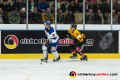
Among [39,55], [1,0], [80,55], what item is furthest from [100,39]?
[1,0]

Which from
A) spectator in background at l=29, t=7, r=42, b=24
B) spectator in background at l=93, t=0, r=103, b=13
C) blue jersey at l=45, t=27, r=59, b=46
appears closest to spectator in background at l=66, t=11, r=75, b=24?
spectator in background at l=93, t=0, r=103, b=13

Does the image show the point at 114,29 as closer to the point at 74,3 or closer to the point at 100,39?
the point at 100,39

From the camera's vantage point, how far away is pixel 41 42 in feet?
26.6

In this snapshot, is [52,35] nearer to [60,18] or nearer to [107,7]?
[60,18]

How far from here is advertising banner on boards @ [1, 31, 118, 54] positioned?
8023 millimetres

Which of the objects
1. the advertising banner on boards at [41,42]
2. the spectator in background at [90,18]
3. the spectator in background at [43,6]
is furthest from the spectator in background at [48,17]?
the spectator in background at [90,18]

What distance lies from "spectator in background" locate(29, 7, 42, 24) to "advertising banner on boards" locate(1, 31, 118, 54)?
1.11ft

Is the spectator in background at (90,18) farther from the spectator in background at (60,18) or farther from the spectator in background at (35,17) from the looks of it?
the spectator in background at (35,17)

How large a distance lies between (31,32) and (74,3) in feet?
5.22

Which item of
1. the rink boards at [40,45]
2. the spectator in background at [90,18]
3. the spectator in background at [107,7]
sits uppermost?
the spectator in background at [107,7]

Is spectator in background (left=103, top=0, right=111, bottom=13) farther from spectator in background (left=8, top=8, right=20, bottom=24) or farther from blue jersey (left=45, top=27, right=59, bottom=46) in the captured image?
spectator in background (left=8, top=8, right=20, bottom=24)

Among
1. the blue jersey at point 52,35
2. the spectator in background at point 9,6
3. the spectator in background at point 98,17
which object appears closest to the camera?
the blue jersey at point 52,35

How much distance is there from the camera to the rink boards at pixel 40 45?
26.3 feet

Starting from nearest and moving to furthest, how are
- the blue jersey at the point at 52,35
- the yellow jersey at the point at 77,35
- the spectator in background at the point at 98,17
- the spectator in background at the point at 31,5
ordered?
the blue jersey at the point at 52,35
the yellow jersey at the point at 77,35
the spectator in background at the point at 31,5
the spectator in background at the point at 98,17
